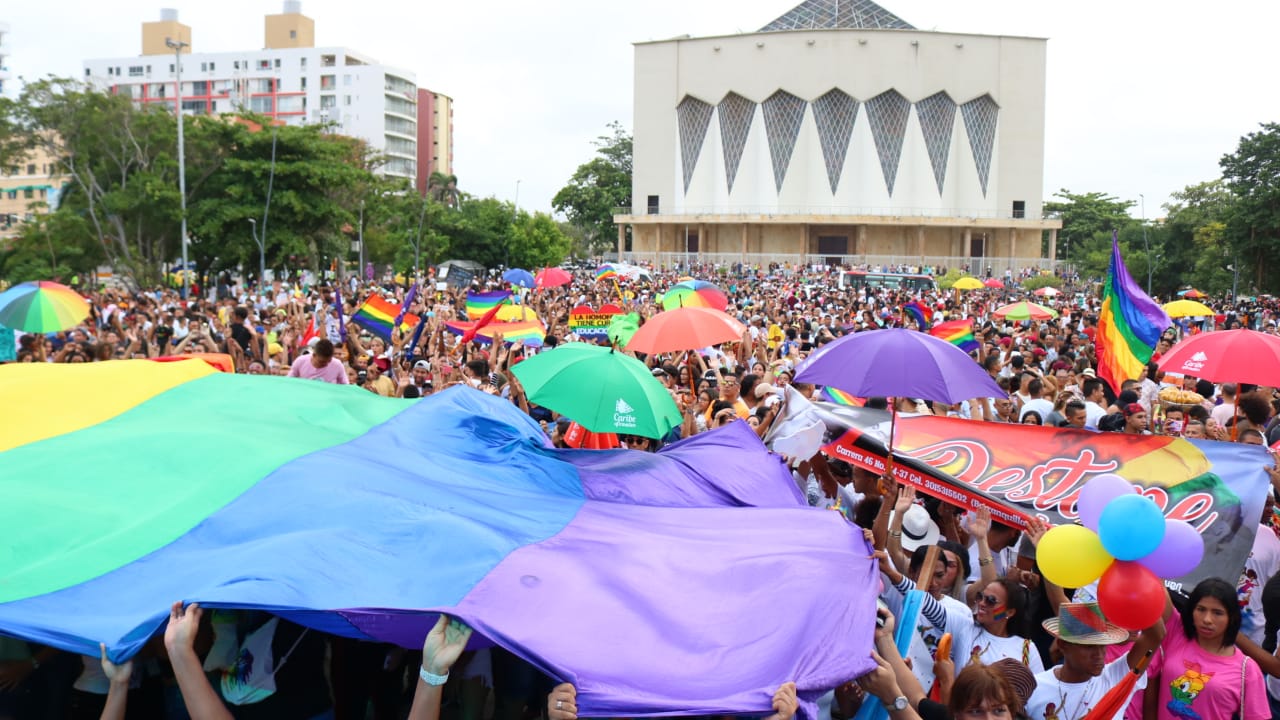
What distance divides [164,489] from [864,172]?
70.4 meters

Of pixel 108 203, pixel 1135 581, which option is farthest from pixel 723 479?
pixel 108 203

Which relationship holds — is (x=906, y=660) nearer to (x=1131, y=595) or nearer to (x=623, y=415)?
(x=1131, y=595)

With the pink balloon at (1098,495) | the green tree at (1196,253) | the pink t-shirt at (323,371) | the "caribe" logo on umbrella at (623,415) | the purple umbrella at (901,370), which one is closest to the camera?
the pink balloon at (1098,495)

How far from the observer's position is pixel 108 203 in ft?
124

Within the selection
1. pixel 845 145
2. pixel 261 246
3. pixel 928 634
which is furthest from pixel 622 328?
pixel 845 145

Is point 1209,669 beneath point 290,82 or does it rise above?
beneath

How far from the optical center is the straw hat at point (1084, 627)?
4094mm

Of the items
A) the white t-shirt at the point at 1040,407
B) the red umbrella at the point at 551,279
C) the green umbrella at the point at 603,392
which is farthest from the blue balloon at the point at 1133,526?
the red umbrella at the point at 551,279

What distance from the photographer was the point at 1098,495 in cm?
398

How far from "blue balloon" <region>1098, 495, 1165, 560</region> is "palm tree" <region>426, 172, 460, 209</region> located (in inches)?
2664

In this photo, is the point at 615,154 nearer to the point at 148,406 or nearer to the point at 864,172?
the point at 864,172

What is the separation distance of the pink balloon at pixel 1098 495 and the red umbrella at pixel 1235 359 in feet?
Answer: 13.6

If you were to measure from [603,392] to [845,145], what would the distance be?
68.4 m

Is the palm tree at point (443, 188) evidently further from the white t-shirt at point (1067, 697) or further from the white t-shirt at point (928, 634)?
the white t-shirt at point (1067, 697)
